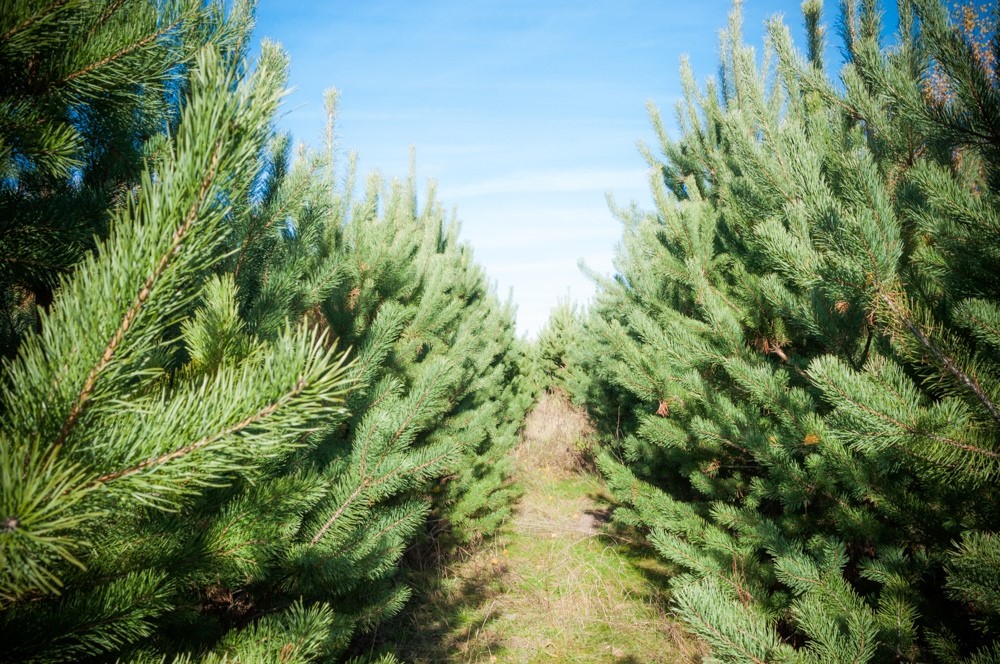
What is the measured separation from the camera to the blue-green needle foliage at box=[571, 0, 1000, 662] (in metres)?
1.15

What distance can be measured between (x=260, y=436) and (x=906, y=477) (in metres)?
2.52

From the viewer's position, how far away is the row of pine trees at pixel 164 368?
625 millimetres

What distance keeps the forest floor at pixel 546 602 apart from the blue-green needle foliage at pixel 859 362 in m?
1.26

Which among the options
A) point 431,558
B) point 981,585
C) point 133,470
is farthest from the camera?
point 431,558

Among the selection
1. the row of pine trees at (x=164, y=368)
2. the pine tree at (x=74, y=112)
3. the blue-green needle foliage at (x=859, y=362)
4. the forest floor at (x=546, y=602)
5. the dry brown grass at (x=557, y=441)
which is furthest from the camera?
the dry brown grass at (x=557, y=441)

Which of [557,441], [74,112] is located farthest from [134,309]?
[557,441]

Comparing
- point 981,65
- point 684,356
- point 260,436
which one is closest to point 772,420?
point 684,356

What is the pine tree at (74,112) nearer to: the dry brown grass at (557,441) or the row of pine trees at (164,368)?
the row of pine trees at (164,368)

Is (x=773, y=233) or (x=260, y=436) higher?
(x=773, y=233)

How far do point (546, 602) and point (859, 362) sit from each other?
3.53 m

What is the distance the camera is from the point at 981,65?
1160 mm

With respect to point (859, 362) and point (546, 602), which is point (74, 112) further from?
point (546, 602)

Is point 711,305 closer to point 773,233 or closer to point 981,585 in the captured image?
A: point 773,233

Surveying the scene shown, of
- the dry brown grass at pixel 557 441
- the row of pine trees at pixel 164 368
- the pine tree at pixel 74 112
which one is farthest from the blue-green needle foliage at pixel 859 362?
the dry brown grass at pixel 557 441
